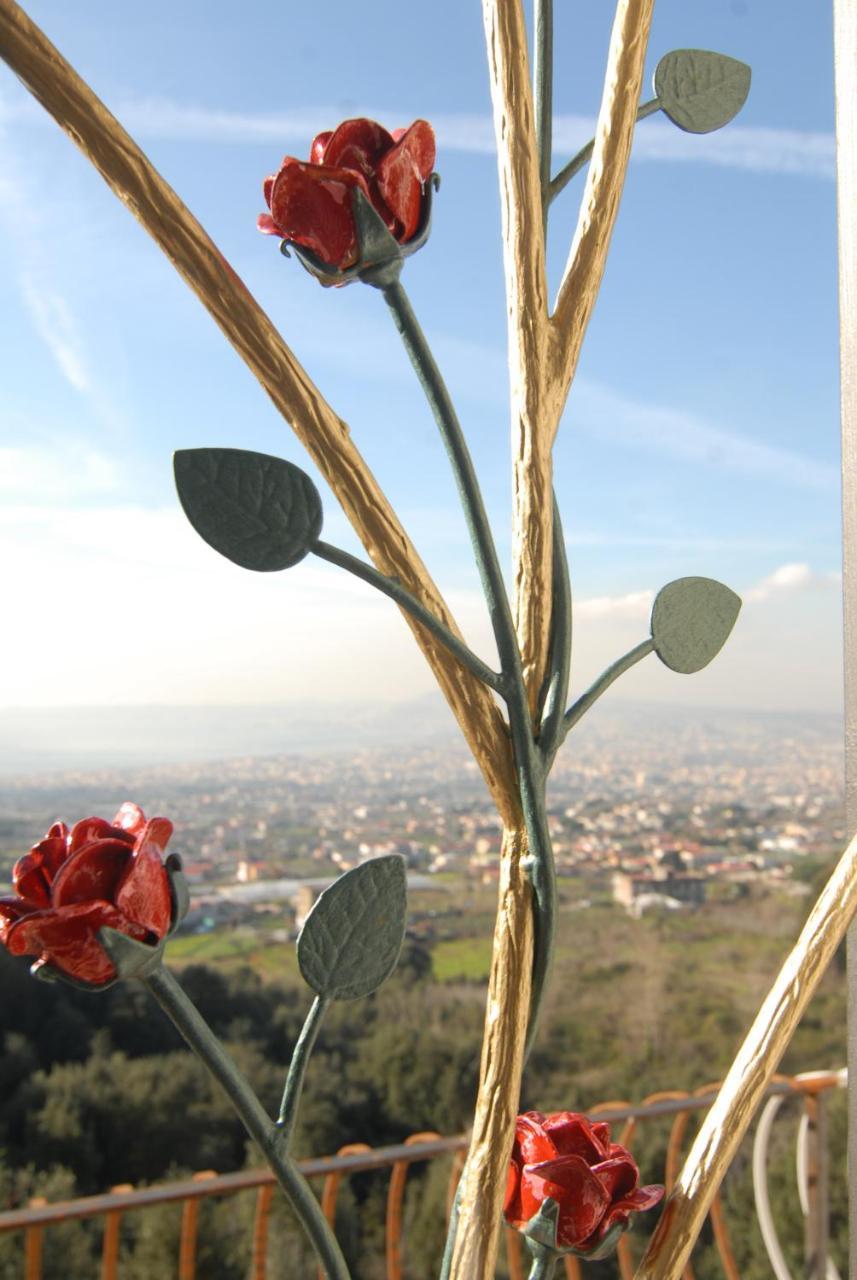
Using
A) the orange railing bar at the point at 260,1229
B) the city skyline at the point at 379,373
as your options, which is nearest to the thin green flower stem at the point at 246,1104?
the orange railing bar at the point at 260,1229

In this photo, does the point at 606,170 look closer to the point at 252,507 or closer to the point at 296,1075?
the point at 252,507

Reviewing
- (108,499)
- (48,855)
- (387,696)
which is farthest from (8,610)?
(48,855)

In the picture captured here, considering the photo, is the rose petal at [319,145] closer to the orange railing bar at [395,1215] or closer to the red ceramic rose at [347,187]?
the red ceramic rose at [347,187]

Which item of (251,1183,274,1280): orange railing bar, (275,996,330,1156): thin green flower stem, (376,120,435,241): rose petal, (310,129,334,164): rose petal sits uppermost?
(310,129,334,164): rose petal

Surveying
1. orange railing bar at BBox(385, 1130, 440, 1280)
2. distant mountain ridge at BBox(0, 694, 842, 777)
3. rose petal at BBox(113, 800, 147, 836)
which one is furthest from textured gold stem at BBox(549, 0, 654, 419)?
distant mountain ridge at BBox(0, 694, 842, 777)

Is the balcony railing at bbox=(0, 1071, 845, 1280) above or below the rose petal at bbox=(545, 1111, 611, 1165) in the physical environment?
below

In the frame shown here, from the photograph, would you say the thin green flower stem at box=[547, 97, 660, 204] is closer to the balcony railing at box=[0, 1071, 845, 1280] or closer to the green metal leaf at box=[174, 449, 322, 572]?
the green metal leaf at box=[174, 449, 322, 572]
